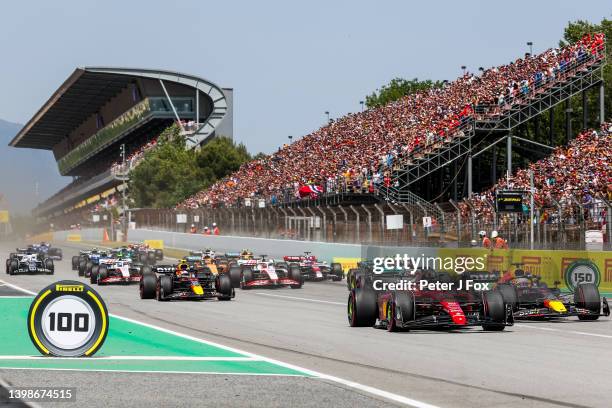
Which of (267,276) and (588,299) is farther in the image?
(267,276)

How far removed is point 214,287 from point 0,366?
1382 cm

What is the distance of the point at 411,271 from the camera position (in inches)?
685

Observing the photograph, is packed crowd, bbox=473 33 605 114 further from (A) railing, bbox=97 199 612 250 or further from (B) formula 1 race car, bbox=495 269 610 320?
(B) formula 1 race car, bbox=495 269 610 320

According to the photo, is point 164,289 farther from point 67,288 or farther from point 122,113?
point 122,113

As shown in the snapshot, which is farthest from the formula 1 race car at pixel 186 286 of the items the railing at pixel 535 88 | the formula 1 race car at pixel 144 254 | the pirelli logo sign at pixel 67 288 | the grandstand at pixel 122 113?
the grandstand at pixel 122 113

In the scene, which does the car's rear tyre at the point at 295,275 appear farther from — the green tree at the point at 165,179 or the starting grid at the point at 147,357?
the green tree at the point at 165,179

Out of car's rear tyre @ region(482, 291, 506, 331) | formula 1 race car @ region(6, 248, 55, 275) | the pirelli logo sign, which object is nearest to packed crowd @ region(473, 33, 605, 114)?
formula 1 race car @ region(6, 248, 55, 275)

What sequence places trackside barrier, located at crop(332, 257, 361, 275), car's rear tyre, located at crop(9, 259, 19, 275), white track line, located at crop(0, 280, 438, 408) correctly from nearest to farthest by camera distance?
white track line, located at crop(0, 280, 438, 408), trackside barrier, located at crop(332, 257, 361, 275), car's rear tyre, located at crop(9, 259, 19, 275)

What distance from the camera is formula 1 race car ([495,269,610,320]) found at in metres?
17.6

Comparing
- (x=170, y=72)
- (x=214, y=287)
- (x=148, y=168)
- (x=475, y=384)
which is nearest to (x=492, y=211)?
(x=214, y=287)

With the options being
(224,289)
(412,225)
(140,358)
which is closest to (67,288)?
(140,358)

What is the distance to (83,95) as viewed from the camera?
12231cm

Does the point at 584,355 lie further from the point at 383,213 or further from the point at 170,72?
the point at 170,72

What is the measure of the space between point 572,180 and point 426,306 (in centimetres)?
2337
